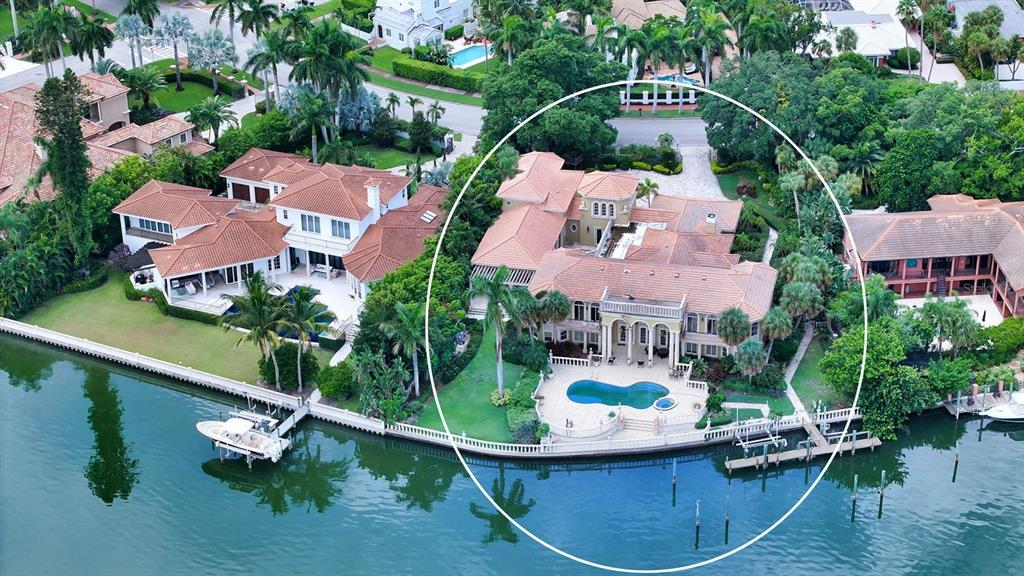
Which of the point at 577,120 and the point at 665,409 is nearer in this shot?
the point at 665,409

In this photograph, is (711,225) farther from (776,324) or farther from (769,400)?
(769,400)

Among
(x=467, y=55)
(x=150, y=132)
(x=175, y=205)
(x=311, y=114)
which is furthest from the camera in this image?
(x=467, y=55)

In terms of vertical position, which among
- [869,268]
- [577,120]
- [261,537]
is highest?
[577,120]

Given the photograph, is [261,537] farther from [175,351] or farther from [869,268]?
[869,268]

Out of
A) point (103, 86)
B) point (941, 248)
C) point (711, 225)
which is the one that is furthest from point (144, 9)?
point (941, 248)

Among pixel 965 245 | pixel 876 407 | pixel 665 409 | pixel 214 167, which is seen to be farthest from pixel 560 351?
pixel 214 167

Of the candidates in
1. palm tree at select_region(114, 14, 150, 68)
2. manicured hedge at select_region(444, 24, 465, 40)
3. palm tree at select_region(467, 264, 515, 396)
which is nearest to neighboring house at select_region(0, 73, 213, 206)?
palm tree at select_region(114, 14, 150, 68)
